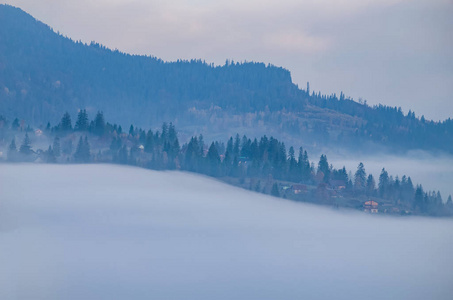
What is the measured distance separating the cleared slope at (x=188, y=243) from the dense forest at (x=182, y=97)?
1924cm

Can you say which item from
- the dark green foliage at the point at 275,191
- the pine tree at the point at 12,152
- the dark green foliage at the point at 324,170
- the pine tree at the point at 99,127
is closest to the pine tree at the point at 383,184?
the dark green foliage at the point at 324,170

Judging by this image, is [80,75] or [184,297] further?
[80,75]

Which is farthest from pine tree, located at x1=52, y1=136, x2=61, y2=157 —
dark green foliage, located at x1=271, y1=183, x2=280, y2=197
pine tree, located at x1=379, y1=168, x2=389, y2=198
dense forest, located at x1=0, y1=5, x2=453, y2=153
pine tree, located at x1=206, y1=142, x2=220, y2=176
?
pine tree, located at x1=379, y1=168, x2=389, y2=198

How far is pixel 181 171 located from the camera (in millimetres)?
54188

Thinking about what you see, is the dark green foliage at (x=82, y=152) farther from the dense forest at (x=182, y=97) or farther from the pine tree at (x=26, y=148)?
the dense forest at (x=182, y=97)

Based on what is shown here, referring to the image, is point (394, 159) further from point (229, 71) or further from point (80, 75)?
point (80, 75)

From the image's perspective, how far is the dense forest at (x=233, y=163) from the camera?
170 feet

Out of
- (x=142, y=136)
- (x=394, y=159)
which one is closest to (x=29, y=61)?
(x=142, y=136)

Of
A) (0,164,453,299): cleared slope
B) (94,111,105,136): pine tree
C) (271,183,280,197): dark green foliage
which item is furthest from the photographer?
(94,111,105,136): pine tree

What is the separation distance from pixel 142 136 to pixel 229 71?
43.2m

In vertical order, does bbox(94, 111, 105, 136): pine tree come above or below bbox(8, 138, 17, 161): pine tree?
above

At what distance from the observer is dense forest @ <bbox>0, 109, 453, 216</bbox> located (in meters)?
51.7

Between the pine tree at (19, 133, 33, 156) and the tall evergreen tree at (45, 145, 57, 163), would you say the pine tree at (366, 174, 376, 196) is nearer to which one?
the tall evergreen tree at (45, 145, 57, 163)

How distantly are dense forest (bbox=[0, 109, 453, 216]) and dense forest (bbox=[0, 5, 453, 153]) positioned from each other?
15.1m
